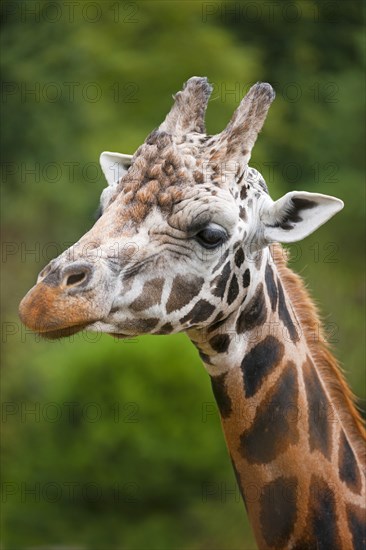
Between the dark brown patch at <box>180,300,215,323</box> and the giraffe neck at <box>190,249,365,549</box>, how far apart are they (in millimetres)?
200

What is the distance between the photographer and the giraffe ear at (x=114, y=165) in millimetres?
7191

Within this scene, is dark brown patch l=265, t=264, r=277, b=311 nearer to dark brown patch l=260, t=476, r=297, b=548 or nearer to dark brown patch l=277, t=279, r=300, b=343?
dark brown patch l=277, t=279, r=300, b=343

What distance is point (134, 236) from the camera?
20.1 ft

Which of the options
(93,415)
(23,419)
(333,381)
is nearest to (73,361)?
(93,415)

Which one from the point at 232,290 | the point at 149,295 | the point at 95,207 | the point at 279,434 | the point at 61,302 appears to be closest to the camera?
the point at 61,302

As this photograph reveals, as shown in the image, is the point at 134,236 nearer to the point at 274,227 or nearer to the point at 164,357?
the point at 274,227

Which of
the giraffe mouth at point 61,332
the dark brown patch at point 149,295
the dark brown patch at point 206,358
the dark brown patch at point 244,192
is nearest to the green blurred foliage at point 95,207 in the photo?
the dark brown patch at point 206,358

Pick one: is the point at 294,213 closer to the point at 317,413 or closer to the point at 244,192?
the point at 244,192

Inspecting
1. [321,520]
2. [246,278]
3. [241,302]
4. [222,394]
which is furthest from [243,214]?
[321,520]

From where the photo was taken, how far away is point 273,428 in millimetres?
6531

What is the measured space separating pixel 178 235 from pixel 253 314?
77cm

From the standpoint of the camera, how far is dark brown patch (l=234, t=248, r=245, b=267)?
252 inches

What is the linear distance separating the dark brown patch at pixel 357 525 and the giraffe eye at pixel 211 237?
72.3 inches

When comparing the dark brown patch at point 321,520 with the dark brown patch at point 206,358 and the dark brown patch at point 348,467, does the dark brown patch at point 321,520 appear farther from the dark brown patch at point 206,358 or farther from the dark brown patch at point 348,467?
the dark brown patch at point 206,358
